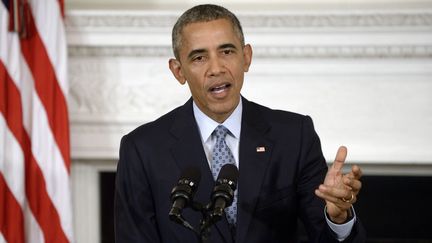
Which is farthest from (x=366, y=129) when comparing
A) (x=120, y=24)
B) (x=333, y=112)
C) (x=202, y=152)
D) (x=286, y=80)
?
(x=202, y=152)

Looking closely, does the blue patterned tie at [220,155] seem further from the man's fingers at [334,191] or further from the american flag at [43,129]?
the american flag at [43,129]

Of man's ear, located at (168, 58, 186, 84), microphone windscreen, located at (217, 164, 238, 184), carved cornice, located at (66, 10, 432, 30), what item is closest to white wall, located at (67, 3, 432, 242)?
carved cornice, located at (66, 10, 432, 30)

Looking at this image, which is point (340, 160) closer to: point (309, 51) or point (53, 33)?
point (309, 51)

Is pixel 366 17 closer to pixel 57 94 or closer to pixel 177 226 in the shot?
pixel 57 94

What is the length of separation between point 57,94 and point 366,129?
1.34 metres

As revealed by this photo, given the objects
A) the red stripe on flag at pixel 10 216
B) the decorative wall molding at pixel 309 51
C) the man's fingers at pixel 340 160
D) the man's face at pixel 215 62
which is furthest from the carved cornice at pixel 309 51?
the man's fingers at pixel 340 160

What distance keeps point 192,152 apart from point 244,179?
16 cm

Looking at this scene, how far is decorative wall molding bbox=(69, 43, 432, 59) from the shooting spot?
12.1 feet

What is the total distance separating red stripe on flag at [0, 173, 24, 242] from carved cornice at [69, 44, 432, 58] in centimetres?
69

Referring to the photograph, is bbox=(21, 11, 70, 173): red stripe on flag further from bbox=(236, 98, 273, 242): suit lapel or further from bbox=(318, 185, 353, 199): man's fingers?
bbox=(318, 185, 353, 199): man's fingers

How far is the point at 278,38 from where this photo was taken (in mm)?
3719

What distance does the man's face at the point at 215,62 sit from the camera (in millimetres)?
2223

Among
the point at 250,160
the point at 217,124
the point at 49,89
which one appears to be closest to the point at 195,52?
the point at 217,124

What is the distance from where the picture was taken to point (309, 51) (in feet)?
12.2
